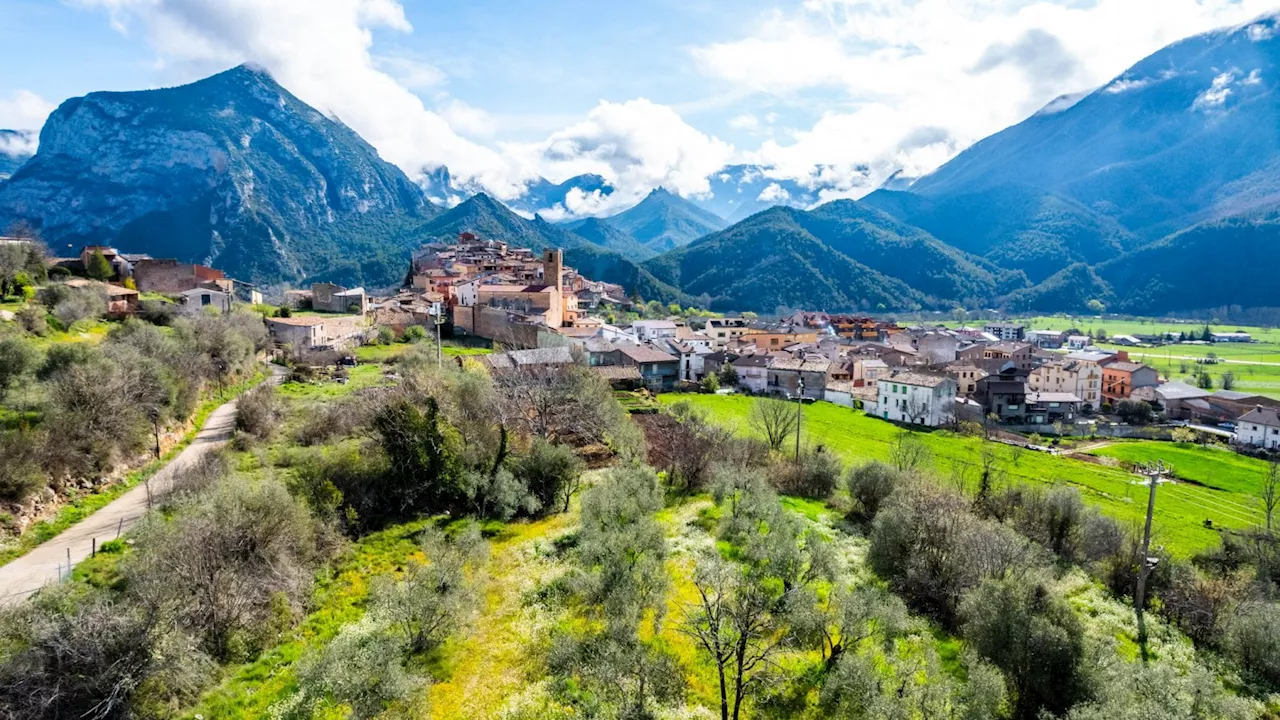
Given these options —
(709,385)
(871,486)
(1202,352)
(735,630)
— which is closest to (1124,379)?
(709,385)

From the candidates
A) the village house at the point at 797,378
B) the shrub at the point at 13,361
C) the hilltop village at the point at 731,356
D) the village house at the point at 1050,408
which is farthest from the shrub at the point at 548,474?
the village house at the point at 1050,408

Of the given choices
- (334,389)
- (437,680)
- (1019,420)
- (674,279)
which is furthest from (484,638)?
(674,279)

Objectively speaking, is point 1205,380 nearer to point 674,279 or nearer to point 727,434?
point 727,434

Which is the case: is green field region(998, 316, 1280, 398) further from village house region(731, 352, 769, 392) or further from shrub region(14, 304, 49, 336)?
shrub region(14, 304, 49, 336)

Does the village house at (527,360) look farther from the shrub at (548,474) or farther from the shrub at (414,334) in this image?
the shrub at (414,334)

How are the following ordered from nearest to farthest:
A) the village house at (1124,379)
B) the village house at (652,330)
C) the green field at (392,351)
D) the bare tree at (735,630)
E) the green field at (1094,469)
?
the bare tree at (735,630)
the green field at (1094,469)
the green field at (392,351)
the village house at (1124,379)
the village house at (652,330)

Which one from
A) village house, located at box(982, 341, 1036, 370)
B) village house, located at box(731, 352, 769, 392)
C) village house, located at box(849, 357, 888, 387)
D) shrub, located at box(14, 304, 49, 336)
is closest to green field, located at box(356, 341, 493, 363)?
shrub, located at box(14, 304, 49, 336)
